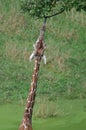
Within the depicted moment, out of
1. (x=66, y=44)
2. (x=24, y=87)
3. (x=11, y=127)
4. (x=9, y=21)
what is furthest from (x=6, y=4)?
(x=11, y=127)

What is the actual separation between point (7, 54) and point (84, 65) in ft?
8.04

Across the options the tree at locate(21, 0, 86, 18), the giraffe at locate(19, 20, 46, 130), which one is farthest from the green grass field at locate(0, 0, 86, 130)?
the tree at locate(21, 0, 86, 18)

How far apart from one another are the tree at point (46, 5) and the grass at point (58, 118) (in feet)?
8.06

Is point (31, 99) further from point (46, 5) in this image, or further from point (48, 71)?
point (48, 71)

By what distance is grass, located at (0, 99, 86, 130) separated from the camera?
10.2 meters

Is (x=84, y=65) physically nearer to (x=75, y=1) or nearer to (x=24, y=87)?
(x=24, y=87)

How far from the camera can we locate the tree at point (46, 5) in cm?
905

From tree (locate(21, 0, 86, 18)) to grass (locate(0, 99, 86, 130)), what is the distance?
2.46 m

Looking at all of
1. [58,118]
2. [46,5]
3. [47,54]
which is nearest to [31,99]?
[58,118]

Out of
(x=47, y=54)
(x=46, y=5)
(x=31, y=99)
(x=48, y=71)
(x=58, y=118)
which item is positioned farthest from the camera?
(x=47, y=54)

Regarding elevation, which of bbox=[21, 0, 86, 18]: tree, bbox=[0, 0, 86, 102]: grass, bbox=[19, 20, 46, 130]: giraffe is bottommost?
bbox=[0, 0, 86, 102]: grass

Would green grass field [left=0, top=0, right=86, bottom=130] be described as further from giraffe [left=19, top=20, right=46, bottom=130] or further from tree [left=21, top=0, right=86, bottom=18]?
tree [left=21, top=0, right=86, bottom=18]

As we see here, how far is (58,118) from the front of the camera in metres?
10.7

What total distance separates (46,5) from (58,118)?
9.17 ft
